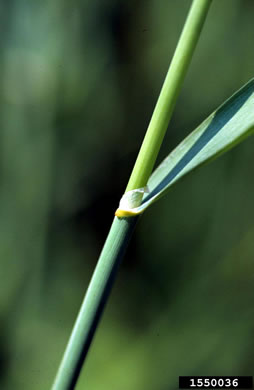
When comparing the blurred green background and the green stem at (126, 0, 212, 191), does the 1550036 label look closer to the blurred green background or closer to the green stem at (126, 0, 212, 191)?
the blurred green background

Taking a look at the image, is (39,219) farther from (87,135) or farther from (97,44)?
(97,44)

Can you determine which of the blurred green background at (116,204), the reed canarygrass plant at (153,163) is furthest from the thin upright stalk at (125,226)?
the blurred green background at (116,204)

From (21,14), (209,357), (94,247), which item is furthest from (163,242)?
(21,14)

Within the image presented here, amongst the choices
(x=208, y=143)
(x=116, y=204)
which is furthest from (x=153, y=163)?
(x=116, y=204)

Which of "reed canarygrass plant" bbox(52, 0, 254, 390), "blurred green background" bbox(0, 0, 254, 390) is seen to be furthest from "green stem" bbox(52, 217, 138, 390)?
"blurred green background" bbox(0, 0, 254, 390)

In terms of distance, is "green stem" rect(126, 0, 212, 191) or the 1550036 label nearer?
"green stem" rect(126, 0, 212, 191)

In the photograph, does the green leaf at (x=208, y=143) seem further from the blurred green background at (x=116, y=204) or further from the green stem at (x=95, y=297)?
the blurred green background at (x=116, y=204)

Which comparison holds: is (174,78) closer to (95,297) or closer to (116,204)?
(95,297)
